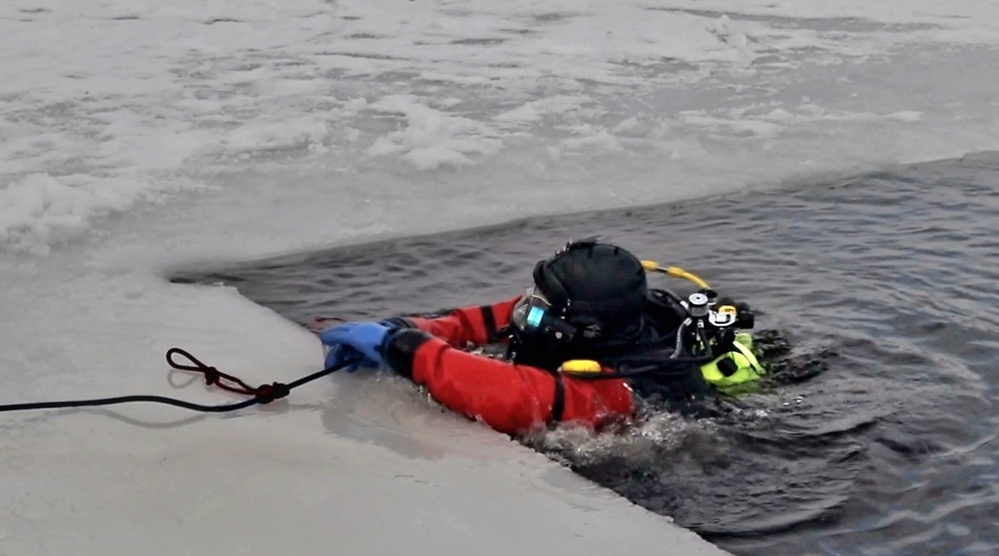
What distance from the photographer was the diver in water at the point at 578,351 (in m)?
3.65

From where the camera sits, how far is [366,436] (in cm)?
350

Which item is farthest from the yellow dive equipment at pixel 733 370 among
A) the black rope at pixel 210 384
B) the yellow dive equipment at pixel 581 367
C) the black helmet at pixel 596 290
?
the black rope at pixel 210 384

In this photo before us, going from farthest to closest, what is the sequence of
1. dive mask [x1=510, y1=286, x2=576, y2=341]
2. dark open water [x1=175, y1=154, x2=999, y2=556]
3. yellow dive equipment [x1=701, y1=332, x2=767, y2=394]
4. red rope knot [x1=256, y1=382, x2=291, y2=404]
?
yellow dive equipment [x1=701, y1=332, x2=767, y2=394] → dive mask [x1=510, y1=286, x2=576, y2=341] → red rope knot [x1=256, y1=382, x2=291, y2=404] → dark open water [x1=175, y1=154, x2=999, y2=556]

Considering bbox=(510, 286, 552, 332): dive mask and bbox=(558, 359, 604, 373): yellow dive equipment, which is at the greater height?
bbox=(510, 286, 552, 332): dive mask

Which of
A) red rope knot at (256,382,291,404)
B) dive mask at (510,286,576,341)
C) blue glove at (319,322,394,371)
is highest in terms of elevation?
dive mask at (510,286,576,341)

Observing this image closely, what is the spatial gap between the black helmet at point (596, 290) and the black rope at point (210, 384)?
26.6 inches

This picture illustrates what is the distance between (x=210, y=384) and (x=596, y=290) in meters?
1.18

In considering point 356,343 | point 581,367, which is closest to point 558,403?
point 581,367

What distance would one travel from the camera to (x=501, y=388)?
142 inches

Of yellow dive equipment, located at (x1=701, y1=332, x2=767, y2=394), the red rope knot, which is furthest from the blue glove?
yellow dive equipment, located at (x1=701, y1=332, x2=767, y2=394)

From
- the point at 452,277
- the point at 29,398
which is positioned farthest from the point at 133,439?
the point at 452,277

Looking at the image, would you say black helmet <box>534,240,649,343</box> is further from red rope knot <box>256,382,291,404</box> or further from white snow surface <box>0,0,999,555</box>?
red rope knot <box>256,382,291,404</box>

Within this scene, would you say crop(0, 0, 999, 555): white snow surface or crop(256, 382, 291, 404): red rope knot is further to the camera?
crop(256, 382, 291, 404): red rope knot

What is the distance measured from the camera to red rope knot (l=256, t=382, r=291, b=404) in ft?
11.9
